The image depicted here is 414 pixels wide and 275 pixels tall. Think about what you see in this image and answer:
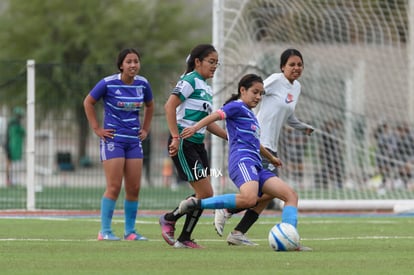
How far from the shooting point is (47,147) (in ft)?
72.5

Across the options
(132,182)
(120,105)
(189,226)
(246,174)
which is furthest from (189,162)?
(120,105)

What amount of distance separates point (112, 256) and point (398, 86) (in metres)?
15.8

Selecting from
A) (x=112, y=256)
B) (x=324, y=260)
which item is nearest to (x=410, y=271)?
(x=324, y=260)

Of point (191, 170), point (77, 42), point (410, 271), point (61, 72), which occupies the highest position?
point (77, 42)

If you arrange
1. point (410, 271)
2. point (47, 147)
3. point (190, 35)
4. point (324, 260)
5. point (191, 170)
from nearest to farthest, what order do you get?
point (410, 271)
point (324, 260)
point (191, 170)
point (47, 147)
point (190, 35)

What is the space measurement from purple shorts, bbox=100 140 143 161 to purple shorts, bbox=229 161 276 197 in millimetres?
1621

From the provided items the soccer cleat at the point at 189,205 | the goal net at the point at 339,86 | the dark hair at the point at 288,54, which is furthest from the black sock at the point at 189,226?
the goal net at the point at 339,86

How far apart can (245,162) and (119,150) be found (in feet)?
5.92

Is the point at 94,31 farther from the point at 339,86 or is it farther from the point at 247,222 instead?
the point at 247,222

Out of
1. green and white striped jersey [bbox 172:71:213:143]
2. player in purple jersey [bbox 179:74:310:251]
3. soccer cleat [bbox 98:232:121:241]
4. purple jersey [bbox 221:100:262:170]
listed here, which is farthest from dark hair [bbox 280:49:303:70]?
soccer cleat [bbox 98:232:121:241]

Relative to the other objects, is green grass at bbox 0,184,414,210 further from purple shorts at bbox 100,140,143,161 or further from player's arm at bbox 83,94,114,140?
purple shorts at bbox 100,140,143,161

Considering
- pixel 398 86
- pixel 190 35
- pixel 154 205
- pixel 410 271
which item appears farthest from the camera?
pixel 190 35

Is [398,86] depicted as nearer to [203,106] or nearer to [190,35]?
[203,106]

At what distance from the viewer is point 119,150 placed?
1278 cm
